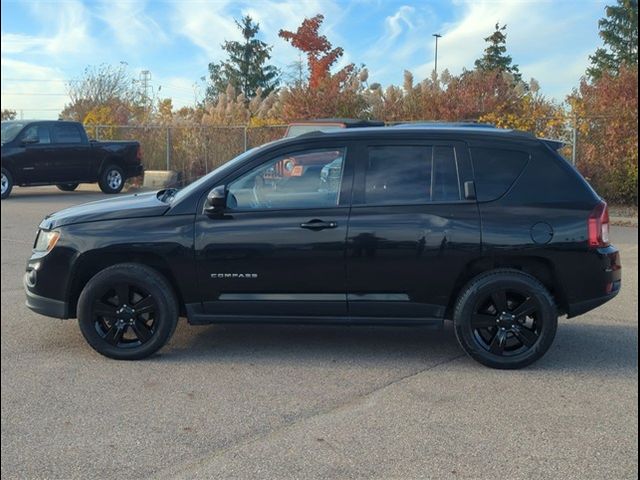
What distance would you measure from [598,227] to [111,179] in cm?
1479

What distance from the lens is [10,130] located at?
52.1 ft

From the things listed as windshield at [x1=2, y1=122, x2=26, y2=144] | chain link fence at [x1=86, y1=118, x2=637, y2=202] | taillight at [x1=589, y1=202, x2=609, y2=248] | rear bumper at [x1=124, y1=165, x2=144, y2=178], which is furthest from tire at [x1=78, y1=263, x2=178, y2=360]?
chain link fence at [x1=86, y1=118, x2=637, y2=202]

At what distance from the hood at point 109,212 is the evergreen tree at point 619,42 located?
12.9 metres

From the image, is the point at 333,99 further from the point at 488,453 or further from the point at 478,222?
the point at 488,453

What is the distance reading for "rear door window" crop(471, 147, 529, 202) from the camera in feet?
15.8

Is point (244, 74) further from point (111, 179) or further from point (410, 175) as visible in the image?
point (410, 175)

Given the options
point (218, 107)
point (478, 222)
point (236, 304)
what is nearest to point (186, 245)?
point (236, 304)

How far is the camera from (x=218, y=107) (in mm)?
23406

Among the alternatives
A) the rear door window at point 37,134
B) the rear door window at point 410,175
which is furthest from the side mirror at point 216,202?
the rear door window at point 37,134

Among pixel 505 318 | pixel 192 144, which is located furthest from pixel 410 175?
pixel 192 144

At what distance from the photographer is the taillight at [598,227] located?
15.5 ft

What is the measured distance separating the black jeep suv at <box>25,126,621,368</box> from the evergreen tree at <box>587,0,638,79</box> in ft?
38.5

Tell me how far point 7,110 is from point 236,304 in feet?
116

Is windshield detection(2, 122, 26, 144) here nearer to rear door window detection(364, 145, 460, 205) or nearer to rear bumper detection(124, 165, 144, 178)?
rear bumper detection(124, 165, 144, 178)
